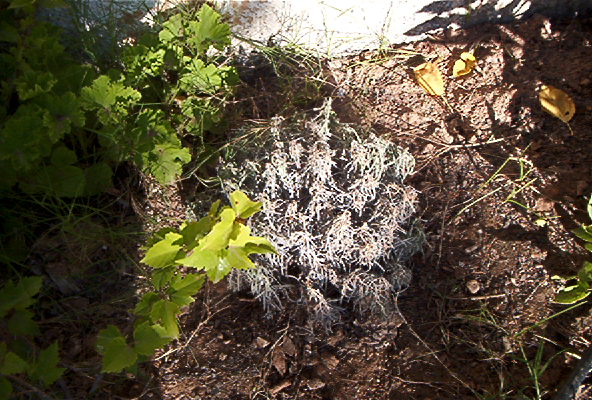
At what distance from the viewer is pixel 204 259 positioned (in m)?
1.58

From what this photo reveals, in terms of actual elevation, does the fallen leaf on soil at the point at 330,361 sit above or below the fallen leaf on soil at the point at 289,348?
below

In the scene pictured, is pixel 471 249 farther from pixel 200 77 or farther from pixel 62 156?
pixel 62 156

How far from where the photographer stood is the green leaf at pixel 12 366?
1.62m

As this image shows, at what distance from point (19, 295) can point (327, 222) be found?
3.14ft

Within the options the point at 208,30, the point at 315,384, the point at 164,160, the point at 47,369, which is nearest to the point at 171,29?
the point at 208,30

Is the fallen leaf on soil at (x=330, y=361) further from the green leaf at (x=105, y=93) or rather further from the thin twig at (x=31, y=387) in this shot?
the green leaf at (x=105, y=93)

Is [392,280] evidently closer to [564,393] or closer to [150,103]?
[564,393]

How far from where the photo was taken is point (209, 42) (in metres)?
2.15

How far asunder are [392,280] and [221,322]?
1.88 feet

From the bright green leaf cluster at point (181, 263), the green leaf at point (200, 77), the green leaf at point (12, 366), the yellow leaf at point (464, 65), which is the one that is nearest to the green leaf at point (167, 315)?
the bright green leaf cluster at point (181, 263)

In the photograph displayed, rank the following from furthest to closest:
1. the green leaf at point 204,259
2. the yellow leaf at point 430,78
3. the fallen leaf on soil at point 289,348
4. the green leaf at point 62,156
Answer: the yellow leaf at point 430,78 → the green leaf at point 62,156 → the fallen leaf on soil at point 289,348 → the green leaf at point 204,259

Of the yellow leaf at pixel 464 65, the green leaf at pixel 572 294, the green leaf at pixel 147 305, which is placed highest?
the yellow leaf at pixel 464 65

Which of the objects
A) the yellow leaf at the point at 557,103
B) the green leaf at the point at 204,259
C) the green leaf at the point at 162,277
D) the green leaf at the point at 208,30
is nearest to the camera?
the green leaf at the point at 204,259

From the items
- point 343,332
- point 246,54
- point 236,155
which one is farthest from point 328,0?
point 343,332
